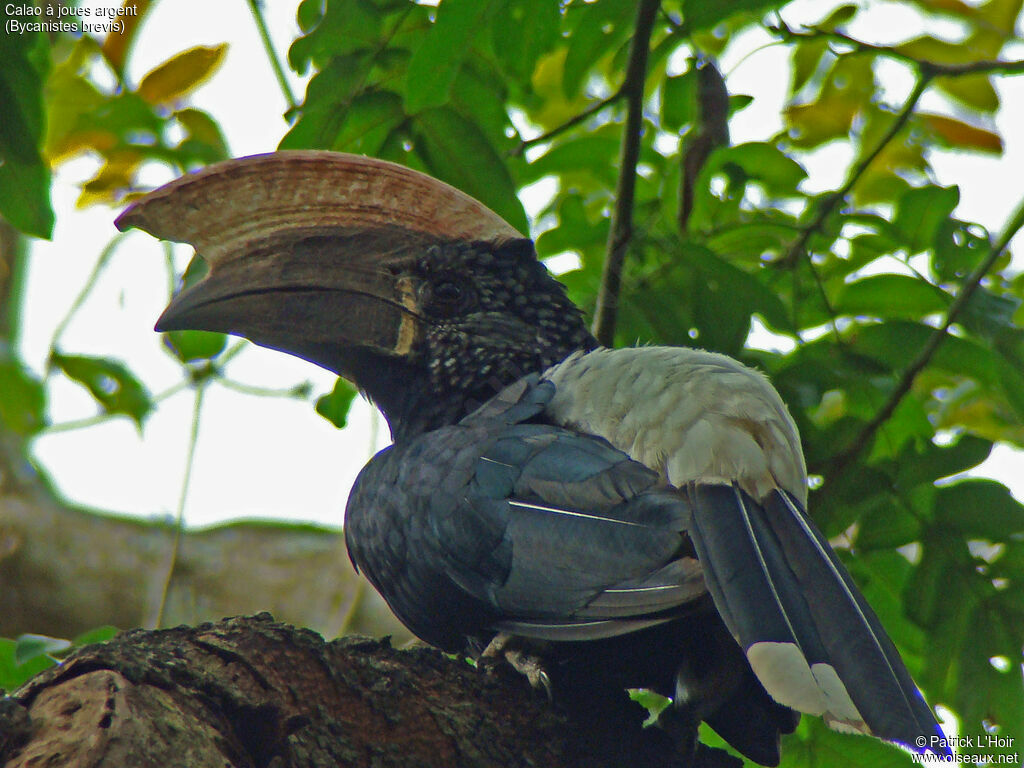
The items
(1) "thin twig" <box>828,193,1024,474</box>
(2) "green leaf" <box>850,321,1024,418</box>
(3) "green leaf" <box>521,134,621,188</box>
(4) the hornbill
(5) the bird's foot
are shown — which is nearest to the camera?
(4) the hornbill

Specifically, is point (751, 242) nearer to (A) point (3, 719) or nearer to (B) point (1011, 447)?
(B) point (1011, 447)

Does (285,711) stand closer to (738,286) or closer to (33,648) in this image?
(33,648)

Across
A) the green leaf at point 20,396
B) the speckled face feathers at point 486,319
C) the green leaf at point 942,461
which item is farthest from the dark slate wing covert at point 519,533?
the green leaf at point 20,396

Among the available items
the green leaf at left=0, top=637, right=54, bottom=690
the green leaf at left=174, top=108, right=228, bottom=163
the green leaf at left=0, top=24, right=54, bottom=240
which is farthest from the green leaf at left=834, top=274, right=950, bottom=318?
the green leaf at left=0, top=637, right=54, bottom=690

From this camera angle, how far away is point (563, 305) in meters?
2.61

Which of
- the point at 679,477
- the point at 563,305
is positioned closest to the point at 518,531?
the point at 679,477

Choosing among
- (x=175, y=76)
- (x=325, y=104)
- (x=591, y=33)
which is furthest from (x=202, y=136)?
(x=591, y=33)

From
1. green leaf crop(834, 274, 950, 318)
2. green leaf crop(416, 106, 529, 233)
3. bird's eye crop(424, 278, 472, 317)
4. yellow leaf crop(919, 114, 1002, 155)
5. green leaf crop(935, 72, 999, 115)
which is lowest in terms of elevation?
bird's eye crop(424, 278, 472, 317)

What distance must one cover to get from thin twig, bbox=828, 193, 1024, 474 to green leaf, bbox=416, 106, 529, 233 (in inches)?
36.3

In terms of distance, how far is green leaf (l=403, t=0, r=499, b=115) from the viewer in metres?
2.07

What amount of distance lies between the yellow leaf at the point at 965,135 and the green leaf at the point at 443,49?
6.42 ft

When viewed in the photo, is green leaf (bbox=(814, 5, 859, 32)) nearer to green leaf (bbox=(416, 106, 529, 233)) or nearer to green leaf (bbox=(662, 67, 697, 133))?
green leaf (bbox=(662, 67, 697, 133))

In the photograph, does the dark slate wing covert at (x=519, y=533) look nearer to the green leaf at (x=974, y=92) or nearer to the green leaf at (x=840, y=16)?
the green leaf at (x=840, y=16)

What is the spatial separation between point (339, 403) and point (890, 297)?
4.72ft
